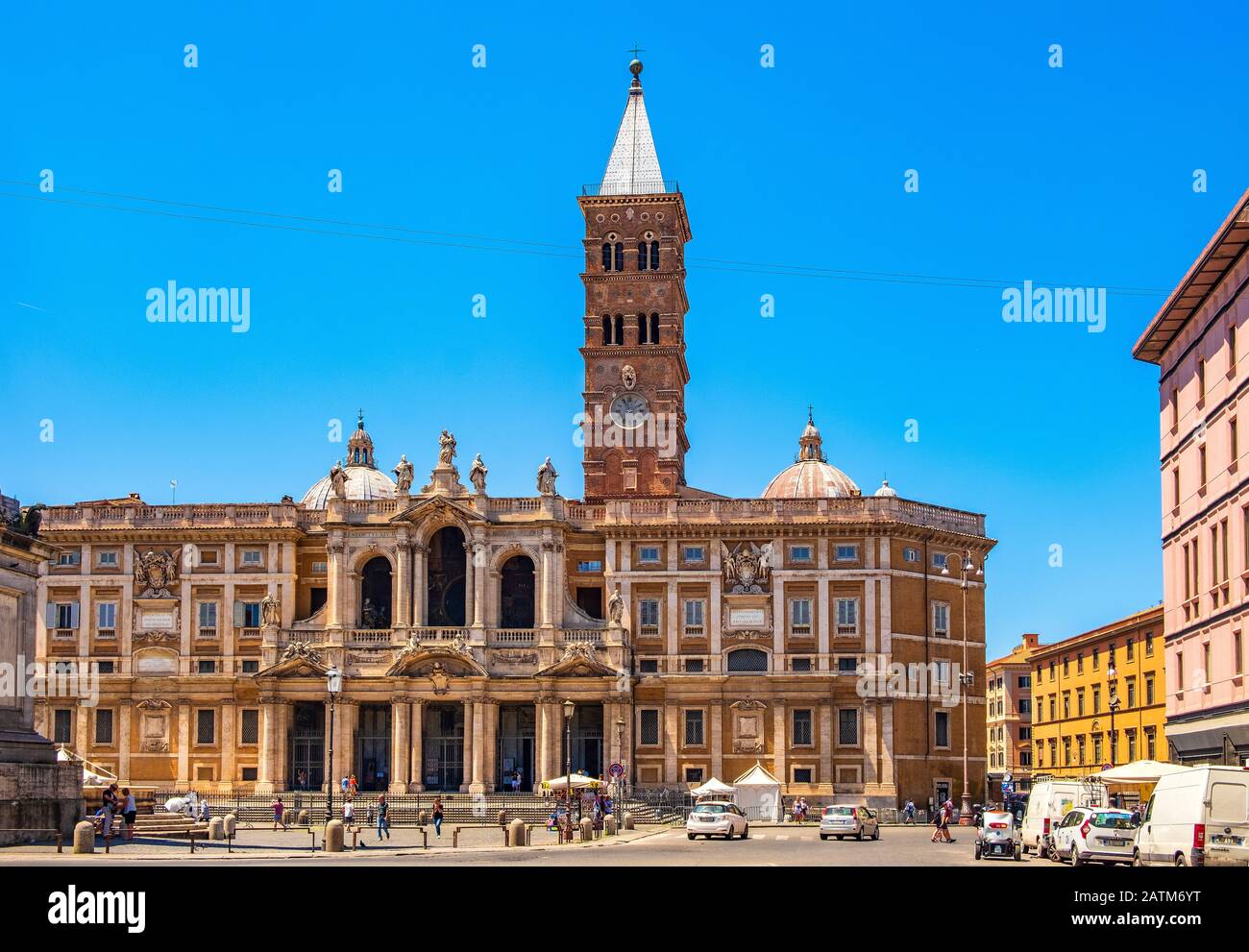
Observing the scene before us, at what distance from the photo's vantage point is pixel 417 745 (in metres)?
86.2

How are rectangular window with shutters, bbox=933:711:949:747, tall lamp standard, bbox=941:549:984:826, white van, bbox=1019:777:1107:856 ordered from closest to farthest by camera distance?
white van, bbox=1019:777:1107:856 → tall lamp standard, bbox=941:549:984:826 → rectangular window with shutters, bbox=933:711:949:747

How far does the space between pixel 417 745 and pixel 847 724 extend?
2158 centimetres

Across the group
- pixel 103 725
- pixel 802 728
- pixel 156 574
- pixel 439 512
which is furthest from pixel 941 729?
pixel 103 725

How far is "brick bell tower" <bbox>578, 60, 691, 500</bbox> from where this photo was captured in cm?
9844

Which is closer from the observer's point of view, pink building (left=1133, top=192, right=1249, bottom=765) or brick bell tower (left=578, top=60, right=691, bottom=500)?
pink building (left=1133, top=192, right=1249, bottom=765)

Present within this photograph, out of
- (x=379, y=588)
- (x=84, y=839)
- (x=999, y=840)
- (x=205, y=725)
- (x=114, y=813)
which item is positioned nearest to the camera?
(x=84, y=839)

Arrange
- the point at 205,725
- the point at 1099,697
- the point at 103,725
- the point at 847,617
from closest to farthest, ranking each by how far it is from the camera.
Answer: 1. the point at 847,617
2. the point at 205,725
3. the point at 103,725
4. the point at 1099,697

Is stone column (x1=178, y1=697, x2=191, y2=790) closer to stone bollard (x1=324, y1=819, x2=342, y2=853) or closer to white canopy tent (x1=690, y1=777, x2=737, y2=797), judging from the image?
white canopy tent (x1=690, y1=777, x2=737, y2=797)

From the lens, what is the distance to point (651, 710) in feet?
291

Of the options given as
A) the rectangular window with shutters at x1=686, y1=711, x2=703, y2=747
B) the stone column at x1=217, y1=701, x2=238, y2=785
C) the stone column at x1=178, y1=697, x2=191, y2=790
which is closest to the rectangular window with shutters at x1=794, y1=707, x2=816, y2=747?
the rectangular window with shutters at x1=686, y1=711, x2=703, y2=747

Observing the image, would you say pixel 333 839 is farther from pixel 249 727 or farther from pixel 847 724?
pixel 847 724

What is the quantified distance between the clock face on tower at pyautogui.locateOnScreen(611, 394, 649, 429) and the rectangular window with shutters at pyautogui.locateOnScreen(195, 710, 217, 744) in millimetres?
27332

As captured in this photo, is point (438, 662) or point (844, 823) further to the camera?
point (438, 662)
